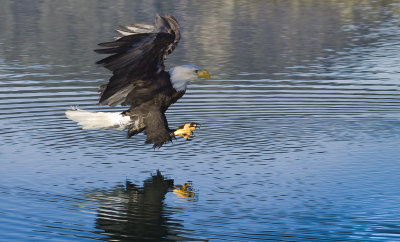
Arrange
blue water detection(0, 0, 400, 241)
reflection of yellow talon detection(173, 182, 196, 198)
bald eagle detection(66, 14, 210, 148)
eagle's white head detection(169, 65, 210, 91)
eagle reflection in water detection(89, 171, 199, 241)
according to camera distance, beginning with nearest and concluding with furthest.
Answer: eagle reflection in water detection(89, 171, 199, 241) < blue water detection(0, 0, 400, 241) < reflection of yellow talon detection(173, 182, 196, 198) < bald eagle detection(66, 14, 210, 148) < eagle's white head detection(169, 65, 210, 91)

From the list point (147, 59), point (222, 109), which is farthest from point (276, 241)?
point (222, 109)

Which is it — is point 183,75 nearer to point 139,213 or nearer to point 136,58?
point 136,58

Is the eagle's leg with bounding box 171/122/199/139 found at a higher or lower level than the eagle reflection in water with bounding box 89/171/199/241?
higher

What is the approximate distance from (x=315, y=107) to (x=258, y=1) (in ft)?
66.7

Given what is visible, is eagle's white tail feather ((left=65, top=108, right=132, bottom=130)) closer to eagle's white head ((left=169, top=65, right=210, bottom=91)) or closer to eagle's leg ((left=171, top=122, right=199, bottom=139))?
eagle's leg ((left=171, top=122, right=199, bottom=139))

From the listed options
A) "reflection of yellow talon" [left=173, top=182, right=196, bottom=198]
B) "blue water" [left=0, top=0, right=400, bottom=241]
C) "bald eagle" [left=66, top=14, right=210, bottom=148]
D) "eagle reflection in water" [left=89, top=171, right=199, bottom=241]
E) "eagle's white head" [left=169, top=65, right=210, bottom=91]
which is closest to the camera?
"eagle reflection in water" [left=89, top=171, right=199, bottom=241]

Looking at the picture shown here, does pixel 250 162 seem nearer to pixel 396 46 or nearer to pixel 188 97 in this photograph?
pixel 188 97

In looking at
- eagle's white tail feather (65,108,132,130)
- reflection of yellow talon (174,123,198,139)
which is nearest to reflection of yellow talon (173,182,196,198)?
reflection of yellow talon (174,123,198,139)

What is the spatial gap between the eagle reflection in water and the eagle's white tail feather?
79 centimetres

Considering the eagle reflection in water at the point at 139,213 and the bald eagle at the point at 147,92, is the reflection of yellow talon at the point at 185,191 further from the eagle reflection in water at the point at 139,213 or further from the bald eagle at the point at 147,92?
the bald eagle at the point at 147,92

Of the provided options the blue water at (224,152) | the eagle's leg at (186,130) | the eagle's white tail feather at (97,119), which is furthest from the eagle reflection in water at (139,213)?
the eagle's white tail feather at (97,119)

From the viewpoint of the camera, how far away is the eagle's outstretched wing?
996 centimetres

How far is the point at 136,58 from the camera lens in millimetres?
10156

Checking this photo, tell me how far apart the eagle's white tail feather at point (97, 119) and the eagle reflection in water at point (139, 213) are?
794 mm
